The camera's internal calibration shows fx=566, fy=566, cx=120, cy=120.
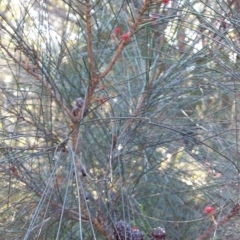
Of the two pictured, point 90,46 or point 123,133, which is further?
point 123,133

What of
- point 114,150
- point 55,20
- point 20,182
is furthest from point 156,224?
point 55,20

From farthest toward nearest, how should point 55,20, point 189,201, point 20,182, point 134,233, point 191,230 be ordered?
1. point 55,20
2. point 189,201
3. point 191,230
4. point 20,182
5. point 134,233

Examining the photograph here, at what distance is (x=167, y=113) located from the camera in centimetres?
125

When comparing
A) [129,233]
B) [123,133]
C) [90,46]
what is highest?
[90,46]

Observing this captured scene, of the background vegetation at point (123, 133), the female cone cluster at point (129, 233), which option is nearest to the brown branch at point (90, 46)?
the background vegetation at point (123, 133)

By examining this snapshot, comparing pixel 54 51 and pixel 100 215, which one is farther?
pixel 54 51

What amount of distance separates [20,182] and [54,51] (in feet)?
1.14

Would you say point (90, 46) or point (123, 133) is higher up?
point (90, 46)

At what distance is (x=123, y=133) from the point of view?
107cm

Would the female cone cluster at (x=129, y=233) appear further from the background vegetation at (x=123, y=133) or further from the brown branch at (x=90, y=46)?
the brown branch at (x=90, y=46)

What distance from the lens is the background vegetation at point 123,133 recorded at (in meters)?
0.92

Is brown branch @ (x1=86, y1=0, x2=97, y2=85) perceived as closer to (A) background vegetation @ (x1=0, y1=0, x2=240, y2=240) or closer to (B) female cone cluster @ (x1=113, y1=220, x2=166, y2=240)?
(A) background vegetation @ (x1=0, y1=0, x2=240, y2=240)

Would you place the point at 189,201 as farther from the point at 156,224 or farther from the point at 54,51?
the point at 54,51

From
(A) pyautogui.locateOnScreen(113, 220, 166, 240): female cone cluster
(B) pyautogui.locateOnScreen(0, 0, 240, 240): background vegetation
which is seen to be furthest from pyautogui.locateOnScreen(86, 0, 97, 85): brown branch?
(A) pyautogui.locateOnScreen(113, 220, 166, 240): female cone cluster
